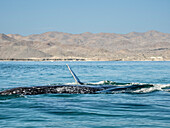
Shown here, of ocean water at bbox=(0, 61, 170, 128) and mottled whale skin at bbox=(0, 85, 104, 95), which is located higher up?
mottled whale skin at bbox=(0, 85, 104, 95)

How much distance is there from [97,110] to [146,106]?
93.8 inches

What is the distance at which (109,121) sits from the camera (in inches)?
443

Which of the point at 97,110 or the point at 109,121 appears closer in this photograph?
the point at 109,121

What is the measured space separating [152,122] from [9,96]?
900cm

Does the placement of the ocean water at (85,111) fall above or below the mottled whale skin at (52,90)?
below

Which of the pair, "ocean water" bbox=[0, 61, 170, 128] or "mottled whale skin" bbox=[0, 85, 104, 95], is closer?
"ocean water" bbox=[0, 61, 170, 128]

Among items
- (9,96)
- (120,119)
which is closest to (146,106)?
(120,119)

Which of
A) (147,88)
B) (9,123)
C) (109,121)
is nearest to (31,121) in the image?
(9,123)

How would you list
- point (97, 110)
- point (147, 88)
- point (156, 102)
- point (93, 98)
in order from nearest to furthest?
1. point (97, 110)
2. point (156, 102)
3. point (93, 98)
4. point (147, 88)

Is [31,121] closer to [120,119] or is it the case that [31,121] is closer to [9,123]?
[9,123]

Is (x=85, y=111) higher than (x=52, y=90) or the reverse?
the reverse

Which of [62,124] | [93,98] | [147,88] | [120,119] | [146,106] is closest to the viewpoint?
[62,124]

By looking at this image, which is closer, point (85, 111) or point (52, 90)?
point (85, 111)

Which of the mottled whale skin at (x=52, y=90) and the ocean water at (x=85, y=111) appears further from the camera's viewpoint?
the mottled whale skin at (x=52, y=90)
